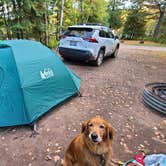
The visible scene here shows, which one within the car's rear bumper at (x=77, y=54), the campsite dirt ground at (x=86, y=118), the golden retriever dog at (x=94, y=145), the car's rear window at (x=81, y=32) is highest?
the car's rear window at (x=81, y=32)

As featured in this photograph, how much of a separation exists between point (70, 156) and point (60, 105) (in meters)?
1.88

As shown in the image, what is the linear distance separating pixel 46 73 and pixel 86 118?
4.02 ft

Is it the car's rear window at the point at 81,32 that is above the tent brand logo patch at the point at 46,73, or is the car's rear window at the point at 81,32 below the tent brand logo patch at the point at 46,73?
above

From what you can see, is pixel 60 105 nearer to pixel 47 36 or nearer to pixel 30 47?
pixel 30 47

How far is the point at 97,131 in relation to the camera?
6.07 ft

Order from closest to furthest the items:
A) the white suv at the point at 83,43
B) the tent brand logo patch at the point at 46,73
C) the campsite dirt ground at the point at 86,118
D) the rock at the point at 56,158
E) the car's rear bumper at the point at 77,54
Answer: the rock at the point at 56,158
the campsite dirt ground at the point at 86,118
the tent brand logo patch at the point at 46,73
the white suv at the point at 83,43
the car's rear bumper at the point at 77,54

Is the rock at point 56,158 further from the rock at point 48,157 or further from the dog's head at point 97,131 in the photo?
the dog's head at point 97,131

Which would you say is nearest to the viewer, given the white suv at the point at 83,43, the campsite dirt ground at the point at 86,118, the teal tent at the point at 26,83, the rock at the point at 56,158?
the rock at the point at 56,158

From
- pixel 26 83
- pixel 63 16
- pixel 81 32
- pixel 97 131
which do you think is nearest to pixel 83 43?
pixel 81 32

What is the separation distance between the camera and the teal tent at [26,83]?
2990 millimetres

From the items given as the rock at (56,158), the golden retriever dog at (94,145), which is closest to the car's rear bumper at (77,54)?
the rock at (56,158)

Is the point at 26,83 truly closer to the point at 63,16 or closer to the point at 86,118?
the point at 86,118

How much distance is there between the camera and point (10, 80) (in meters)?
3.03

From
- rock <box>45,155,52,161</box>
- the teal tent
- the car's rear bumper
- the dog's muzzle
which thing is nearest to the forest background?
the car's rear bumper
